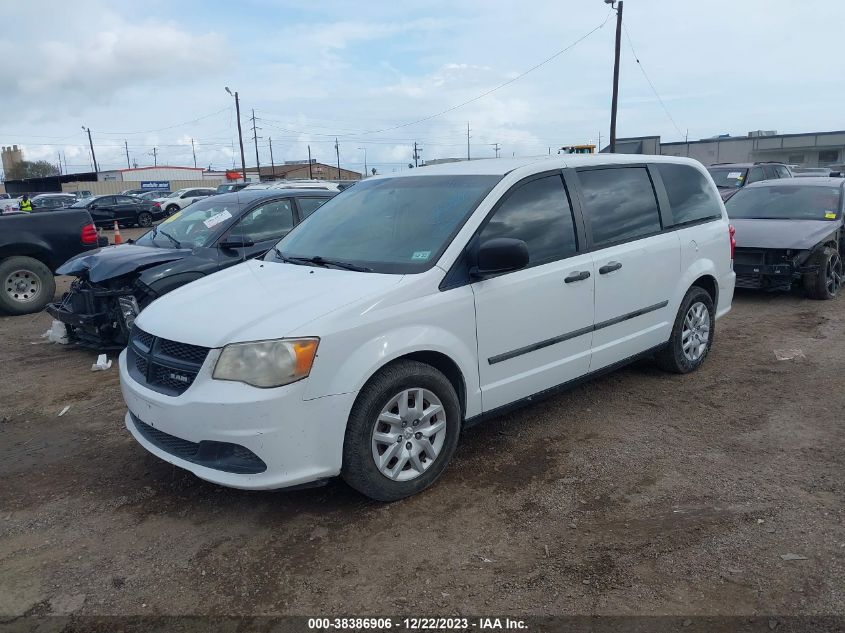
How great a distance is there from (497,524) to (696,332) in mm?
3109

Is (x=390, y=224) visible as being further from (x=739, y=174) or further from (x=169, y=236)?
(x=739, y=174)

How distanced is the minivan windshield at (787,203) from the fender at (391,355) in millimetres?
7426

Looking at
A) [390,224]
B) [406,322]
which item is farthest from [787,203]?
[406,322]

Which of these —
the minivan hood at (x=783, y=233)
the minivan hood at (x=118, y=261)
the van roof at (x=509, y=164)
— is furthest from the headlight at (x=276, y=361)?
the minivan hood at (x=783, y=233)

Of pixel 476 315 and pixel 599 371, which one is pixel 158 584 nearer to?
pixel 476 315

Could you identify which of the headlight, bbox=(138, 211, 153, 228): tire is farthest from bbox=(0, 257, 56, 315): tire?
bbox=(138, 211, 153, 228): tire

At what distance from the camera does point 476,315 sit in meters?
3.74

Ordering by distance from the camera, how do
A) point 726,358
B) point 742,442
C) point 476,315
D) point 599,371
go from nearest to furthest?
point 476,315
point 742,442
point 599,371
point 726,358

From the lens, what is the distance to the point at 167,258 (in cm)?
640

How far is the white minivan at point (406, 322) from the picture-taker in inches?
125

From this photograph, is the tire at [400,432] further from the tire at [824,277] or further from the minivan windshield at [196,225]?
the tire at [824,277]

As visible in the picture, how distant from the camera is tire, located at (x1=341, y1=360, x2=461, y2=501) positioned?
10.9 feet

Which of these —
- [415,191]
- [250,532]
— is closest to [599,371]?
[415,191]

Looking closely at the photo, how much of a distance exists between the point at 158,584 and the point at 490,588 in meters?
1.49
